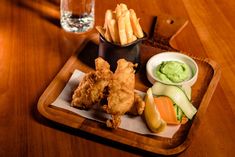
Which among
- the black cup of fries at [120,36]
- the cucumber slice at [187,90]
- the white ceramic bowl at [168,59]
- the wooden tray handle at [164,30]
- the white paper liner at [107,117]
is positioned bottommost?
the white paper liner at [107,117]

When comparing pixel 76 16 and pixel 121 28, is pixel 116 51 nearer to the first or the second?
pixel 121 28

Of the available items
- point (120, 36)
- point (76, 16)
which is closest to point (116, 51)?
point (120, 36)

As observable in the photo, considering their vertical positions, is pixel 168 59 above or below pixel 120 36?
below

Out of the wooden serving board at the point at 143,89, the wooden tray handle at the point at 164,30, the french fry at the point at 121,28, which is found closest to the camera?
the wooden serving board at the point at 143,89

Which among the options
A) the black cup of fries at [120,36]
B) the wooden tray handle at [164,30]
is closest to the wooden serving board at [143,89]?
the wooden tray handle at [164,30]

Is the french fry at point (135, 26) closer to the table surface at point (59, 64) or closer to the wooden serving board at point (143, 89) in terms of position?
the wooden serving board at point (143, 89)

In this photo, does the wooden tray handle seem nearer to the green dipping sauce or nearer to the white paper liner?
the green dipping sauce

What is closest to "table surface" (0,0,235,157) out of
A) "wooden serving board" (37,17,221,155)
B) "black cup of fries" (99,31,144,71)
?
"wooden serving board" (37,17,221,155)
